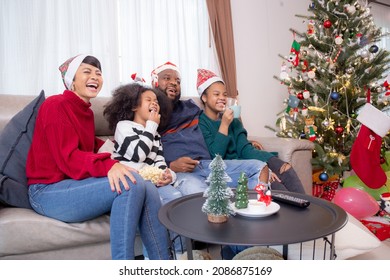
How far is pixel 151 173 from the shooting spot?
152 centimetres

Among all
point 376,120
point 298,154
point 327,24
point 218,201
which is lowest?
point 298,154

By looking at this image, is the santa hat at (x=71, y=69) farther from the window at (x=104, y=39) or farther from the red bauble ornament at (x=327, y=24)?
the red bauble ornament at (x=327, y=24)

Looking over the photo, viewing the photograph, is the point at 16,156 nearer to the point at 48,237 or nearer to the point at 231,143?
the point at 48,237

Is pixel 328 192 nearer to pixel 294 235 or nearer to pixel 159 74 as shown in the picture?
pixel 159 74

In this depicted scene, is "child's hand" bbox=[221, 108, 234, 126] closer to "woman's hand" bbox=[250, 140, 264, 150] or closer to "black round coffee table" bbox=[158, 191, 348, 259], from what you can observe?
"woman's hand" bbox=[250, 140, 264, 150]

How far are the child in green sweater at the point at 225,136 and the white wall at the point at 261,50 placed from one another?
1.69 metres

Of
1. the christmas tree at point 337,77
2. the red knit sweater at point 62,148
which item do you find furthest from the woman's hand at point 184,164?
→ the christmas tree at point 337,77

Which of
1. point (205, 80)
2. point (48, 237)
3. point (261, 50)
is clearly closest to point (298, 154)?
point (205, 80)

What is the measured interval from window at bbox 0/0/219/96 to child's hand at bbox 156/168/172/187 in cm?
150

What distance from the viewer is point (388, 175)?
2.39 meters

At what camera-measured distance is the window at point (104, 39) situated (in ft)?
8.20

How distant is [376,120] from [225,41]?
5.98ft

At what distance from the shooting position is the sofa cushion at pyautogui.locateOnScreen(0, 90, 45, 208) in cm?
135

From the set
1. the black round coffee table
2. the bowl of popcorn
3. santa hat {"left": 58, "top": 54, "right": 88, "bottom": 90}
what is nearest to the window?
santa hat {"left": 58, "top": 54, "right": 88, "bottom": 90}
